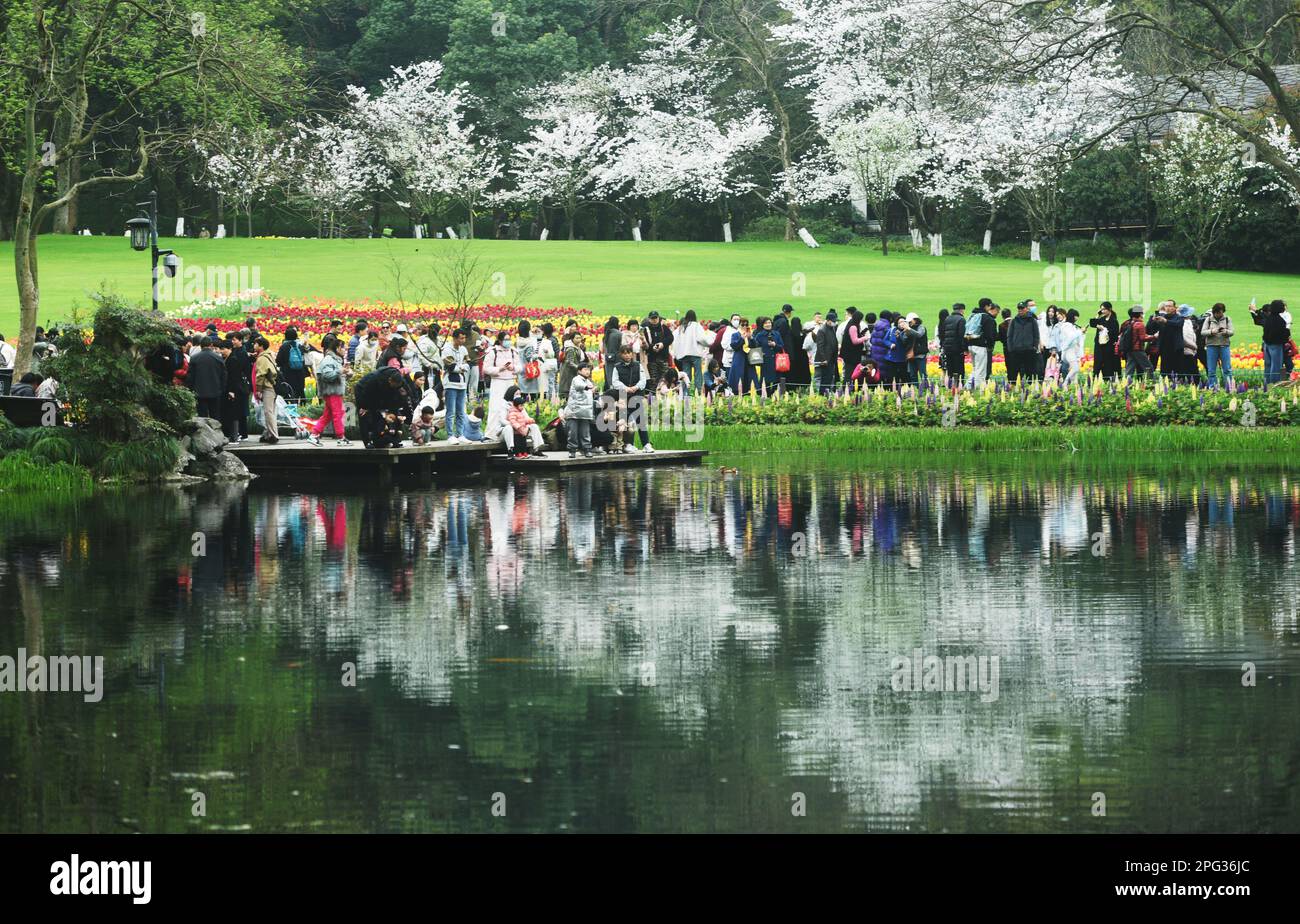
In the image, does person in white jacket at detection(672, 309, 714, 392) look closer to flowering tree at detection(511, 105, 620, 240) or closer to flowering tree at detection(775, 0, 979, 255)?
flowering tree at detection(775, 0, 979, 255)

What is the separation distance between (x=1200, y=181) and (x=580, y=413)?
40.8 metres

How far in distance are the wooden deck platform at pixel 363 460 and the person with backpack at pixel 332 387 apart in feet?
2.83

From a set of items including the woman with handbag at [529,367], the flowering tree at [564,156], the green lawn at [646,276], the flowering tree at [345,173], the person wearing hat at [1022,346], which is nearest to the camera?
the person wearing hat at [1022,346]

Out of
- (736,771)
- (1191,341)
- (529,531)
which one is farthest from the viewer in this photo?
(1191,341)

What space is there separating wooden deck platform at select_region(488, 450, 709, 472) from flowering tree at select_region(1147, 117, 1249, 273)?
1534 inches

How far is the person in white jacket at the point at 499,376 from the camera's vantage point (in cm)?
2556

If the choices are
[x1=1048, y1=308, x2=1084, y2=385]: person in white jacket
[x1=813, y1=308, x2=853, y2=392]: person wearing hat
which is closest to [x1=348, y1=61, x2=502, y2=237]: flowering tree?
[x1=813, y1=308, x2=853, y2=392]: person wearing hat

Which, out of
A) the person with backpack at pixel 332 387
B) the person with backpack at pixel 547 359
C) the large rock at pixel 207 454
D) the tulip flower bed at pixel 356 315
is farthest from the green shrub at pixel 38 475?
the tulip flower bed at pixel 356 315

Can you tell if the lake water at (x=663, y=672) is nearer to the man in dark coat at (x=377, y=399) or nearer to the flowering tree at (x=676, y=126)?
the man in dark coat at (x=377, y=399)

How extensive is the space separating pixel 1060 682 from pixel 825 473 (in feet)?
47.1

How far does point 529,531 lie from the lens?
1806cm

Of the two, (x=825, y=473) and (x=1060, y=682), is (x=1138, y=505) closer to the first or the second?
(x=825, y=473)

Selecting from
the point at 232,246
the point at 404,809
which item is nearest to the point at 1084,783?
the point at 404,809

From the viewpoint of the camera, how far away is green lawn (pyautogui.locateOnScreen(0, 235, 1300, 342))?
4969cm
